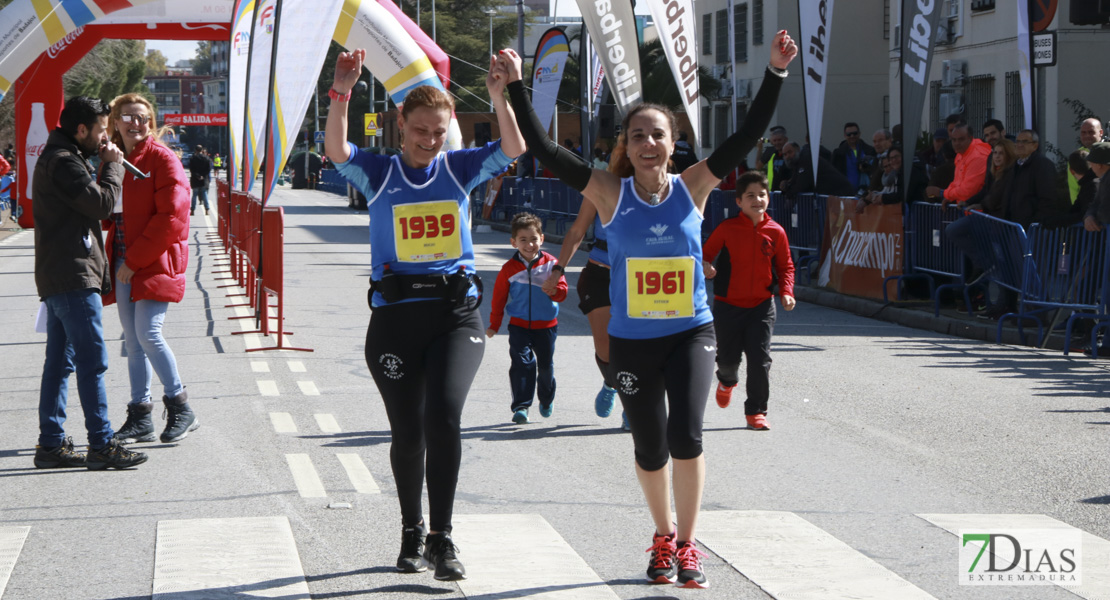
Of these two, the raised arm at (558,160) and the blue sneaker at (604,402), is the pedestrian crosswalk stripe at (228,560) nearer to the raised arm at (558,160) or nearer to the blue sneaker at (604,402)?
the raised arm at (558,160)

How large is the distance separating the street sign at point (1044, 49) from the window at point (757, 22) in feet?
104

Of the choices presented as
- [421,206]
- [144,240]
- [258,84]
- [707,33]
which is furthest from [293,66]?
[707,33]

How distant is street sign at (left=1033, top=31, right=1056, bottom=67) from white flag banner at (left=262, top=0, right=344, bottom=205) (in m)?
7.21

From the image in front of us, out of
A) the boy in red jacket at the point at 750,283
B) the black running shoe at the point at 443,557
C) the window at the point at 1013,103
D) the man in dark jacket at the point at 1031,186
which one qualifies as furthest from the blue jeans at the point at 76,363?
the window at the point at 1013,103

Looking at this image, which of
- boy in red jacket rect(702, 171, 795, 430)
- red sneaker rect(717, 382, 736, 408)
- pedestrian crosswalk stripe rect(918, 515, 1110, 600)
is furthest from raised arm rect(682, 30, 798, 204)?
red sneaker rect(717, 382, 736, 408)

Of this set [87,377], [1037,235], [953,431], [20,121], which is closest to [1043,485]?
[953,431]

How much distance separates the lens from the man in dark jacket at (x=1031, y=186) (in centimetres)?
1314

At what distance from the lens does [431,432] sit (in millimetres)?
5039

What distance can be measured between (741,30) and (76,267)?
139 feet

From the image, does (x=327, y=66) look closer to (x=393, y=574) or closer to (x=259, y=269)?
(x=259, y=269)

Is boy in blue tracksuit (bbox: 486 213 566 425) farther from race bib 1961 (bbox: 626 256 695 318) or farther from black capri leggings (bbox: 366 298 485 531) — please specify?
race bib 1961 (bbox: 626 256 695 318)

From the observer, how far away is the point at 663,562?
4957mm

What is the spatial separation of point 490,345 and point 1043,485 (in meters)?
6.28

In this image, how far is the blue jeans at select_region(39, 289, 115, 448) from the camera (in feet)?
22.8
